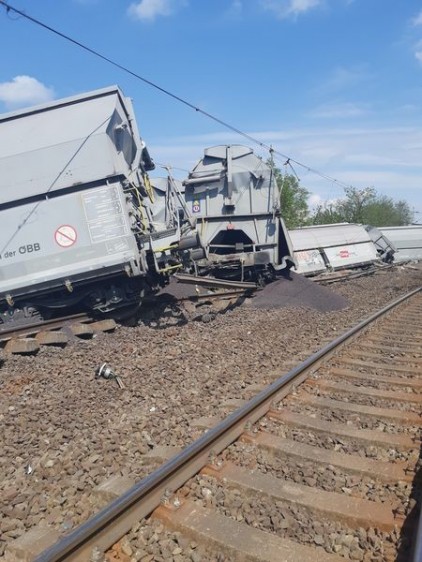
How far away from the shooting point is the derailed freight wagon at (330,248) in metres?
21.4

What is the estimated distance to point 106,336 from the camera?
8.97 meters

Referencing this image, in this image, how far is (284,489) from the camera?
10.9ft

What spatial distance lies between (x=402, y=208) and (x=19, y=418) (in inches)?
3888

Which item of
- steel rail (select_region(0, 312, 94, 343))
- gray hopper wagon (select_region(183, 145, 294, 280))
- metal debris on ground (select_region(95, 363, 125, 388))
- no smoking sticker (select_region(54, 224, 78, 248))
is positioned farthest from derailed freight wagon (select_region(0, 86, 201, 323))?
gray hopper wagon (select_region(183, 145, 294, 280))

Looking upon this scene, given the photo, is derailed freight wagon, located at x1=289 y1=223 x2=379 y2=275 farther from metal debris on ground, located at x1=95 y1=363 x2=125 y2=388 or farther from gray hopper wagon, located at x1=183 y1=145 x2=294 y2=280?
metal debris on ground, located at x1=95 y1=363 x2=125 y2=388

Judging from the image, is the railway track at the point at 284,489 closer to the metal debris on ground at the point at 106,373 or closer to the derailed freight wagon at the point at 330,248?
the metal debris on ground at the point at 106,373

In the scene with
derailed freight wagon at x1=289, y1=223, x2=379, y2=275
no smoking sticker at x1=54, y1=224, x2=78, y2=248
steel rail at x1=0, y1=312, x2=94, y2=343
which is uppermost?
no smoking sticker at x1=54, y1=224, x2=78, y2=248

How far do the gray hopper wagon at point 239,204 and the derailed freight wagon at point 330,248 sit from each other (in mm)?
6575

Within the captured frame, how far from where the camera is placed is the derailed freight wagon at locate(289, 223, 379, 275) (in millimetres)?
21422

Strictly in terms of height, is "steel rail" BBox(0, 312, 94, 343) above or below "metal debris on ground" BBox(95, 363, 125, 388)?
above

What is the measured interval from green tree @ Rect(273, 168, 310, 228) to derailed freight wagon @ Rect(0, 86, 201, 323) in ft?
163

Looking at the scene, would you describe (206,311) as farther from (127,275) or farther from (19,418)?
(19,418)

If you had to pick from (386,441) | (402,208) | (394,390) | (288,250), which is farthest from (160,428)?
(402,208)

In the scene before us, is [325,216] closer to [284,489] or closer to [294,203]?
[294,203]
